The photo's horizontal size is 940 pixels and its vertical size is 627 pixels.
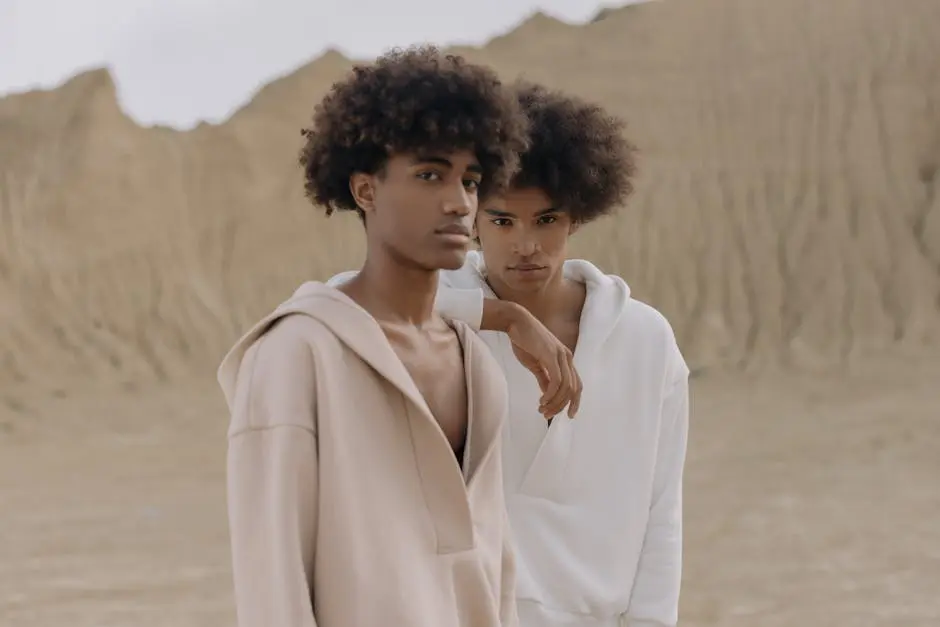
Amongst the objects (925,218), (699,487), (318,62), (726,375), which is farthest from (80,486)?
(925,218)

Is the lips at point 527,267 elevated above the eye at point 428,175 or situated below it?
below

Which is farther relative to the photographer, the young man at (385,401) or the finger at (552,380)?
the finger at (552,380)

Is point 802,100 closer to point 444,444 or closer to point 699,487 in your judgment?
point 699,487

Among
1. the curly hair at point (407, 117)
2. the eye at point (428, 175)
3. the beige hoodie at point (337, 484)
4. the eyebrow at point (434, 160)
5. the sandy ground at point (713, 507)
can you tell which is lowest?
the sandy ground at point (713, 507)

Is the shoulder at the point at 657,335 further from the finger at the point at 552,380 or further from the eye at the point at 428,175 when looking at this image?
the eye at the point at 428,175

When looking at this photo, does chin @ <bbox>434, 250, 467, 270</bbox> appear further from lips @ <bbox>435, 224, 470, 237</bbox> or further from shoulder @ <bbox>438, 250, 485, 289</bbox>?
shoulder @ <bbox>438, 250, 485, 289</bbox>

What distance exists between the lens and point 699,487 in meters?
10.5

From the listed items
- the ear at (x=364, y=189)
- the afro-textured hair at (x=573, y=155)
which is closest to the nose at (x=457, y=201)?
the ear at (x=364, y=189)

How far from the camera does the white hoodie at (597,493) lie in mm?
2355

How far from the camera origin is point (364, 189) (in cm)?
174

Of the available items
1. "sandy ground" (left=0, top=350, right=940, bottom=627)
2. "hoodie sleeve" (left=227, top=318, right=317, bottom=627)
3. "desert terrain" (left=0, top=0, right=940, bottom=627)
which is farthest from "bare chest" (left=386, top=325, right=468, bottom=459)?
"desert terrain" (left=0, top=0, right=940, bottom=627)

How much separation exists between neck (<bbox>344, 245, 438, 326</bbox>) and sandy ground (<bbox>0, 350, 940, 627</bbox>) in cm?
515

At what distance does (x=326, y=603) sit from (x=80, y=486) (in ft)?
34.6

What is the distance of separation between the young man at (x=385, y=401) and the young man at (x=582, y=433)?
0.53 m
